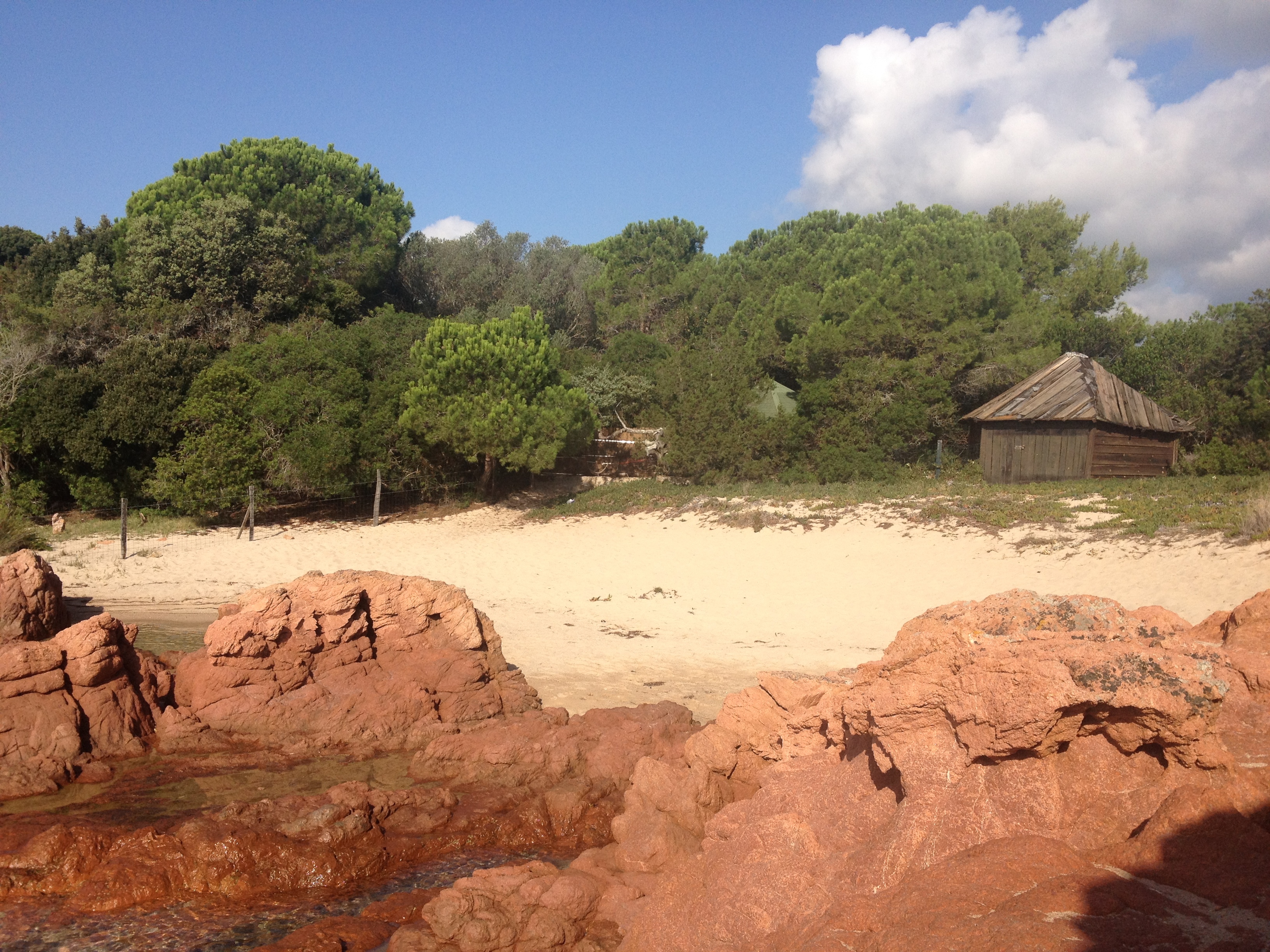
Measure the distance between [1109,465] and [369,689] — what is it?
67.9 feet

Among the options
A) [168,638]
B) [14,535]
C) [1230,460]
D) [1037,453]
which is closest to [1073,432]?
[1037,453]

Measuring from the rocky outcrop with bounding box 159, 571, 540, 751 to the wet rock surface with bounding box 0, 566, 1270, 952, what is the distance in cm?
3

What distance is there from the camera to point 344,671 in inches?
341

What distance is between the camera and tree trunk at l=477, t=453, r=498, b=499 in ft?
79.9

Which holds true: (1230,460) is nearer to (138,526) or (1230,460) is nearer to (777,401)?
(777,401)

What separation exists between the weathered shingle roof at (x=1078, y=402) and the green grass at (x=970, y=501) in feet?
6.32

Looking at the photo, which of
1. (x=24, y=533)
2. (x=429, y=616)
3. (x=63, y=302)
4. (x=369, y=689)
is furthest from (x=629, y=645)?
(x=63, y=302)

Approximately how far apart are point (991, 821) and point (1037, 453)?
69.1 ft

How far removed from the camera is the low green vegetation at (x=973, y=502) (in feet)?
51.1

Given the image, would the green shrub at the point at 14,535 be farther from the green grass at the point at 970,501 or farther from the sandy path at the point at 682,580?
the green grass at the point at 970,501

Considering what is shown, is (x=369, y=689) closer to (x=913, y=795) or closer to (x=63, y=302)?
(x=913, y=795)

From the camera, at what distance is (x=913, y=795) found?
395cm

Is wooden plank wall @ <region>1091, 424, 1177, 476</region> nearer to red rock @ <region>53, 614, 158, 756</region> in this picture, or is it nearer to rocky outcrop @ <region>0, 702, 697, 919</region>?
rocky outcrop @ <region>0, 702, 697, 919</region>

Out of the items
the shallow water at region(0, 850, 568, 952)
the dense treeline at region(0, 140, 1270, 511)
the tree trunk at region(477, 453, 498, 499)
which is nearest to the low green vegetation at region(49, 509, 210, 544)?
the dense treeline at region(0, 140, 1270, 511)
